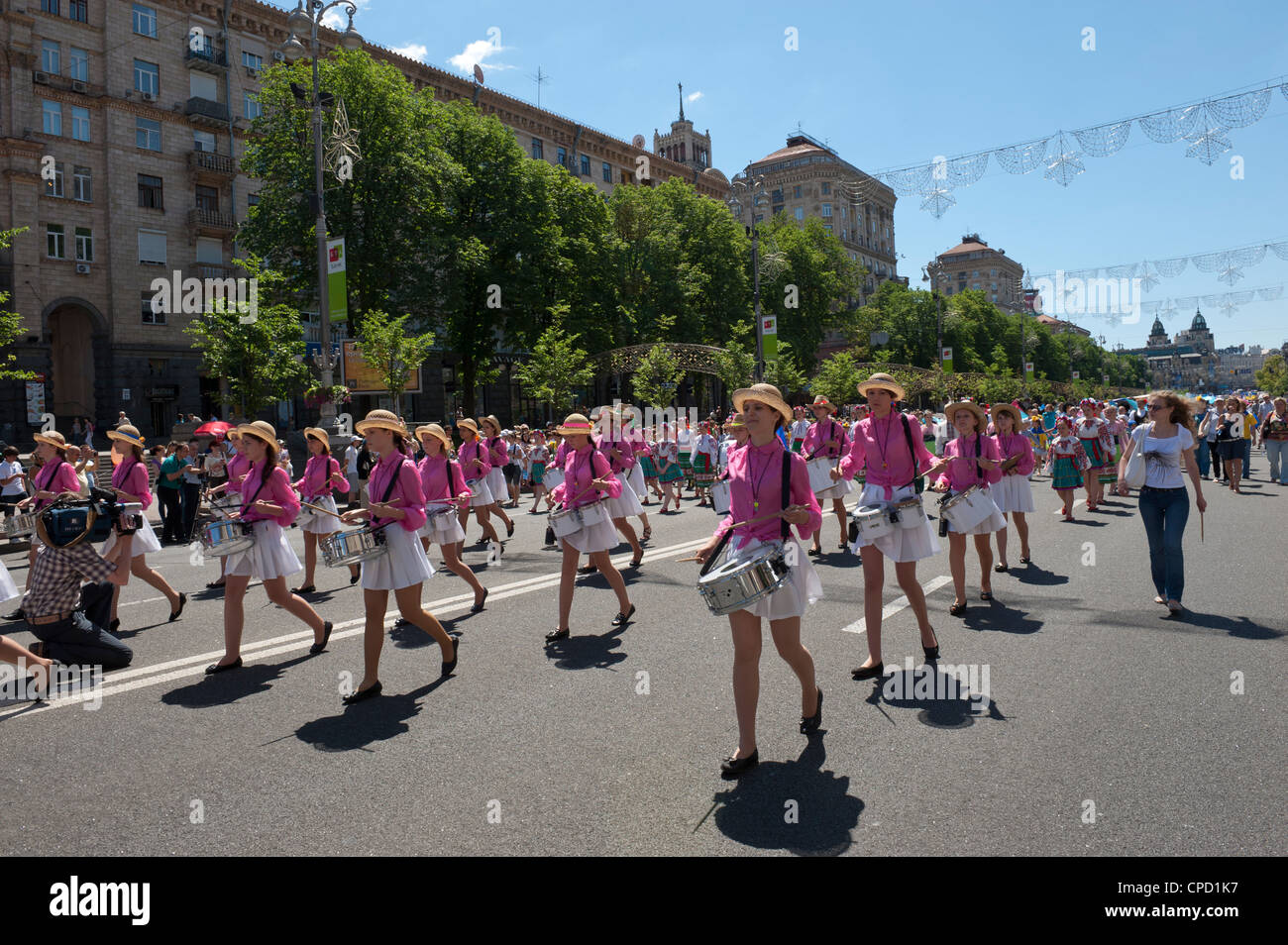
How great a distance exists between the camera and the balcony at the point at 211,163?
39.3 meters

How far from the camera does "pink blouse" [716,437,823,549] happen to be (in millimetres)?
4809

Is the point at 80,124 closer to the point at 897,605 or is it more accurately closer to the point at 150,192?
the point at 150,192

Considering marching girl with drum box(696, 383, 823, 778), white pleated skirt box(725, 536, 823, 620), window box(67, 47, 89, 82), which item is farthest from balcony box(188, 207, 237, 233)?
white pleated skirt box(725, 536, 823, 620)

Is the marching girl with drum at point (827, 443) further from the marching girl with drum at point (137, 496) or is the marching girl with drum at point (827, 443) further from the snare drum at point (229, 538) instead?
the marching girl with drum at point (137, 496)

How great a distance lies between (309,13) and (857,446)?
1968 centimetres

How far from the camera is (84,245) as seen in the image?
119 ft

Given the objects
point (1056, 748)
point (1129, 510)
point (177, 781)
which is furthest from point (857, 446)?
point (1129, 510)

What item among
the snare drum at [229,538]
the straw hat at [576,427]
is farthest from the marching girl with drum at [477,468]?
the snare drum at [229,538]

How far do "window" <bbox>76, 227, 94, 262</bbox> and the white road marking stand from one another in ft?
123

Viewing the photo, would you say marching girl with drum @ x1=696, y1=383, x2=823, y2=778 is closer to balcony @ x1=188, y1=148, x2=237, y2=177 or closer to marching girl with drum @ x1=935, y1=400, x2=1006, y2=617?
marching girl with drum @ x1=935, y1=400, x2=1006, y2=617

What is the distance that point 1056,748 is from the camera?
4773mm

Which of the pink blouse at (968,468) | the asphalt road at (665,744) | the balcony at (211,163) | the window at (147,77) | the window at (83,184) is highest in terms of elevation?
the window at (147,77)

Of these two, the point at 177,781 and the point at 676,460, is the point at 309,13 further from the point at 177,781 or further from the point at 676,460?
the point at 177,781

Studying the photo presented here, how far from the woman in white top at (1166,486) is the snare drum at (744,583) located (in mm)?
5049
